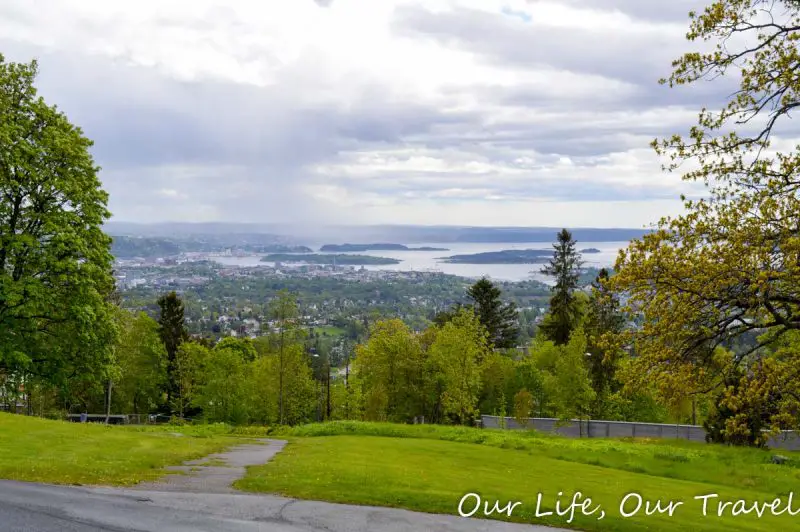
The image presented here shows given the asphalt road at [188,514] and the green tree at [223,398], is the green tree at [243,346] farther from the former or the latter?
the asphalt road at [188,514]

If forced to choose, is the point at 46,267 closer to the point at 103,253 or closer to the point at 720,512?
the point at 103,253

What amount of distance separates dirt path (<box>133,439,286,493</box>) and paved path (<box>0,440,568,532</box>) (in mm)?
102

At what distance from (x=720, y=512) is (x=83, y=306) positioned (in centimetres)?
2444

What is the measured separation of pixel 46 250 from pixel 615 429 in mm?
37241

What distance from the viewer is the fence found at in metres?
38.9

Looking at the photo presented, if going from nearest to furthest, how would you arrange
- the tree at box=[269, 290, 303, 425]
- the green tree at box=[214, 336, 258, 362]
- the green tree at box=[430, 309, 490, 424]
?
the green tree at box=[430, 309, 490, 424], the tree at box=[269, 290, 303, 425], the green tree at box=[214, 336, 258, 362]

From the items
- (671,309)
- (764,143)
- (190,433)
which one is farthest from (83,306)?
(764,143)

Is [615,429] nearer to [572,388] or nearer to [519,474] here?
[572,388]

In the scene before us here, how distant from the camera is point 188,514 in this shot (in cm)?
1234

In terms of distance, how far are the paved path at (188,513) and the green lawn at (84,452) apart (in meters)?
1.57

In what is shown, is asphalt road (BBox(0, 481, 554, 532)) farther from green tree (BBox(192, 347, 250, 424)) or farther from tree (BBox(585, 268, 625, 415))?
green tree (BBox(192, 347, 250, 424))

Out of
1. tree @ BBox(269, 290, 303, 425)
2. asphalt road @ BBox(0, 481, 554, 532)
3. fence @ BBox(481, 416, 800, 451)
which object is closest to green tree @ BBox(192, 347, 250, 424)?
tree @ BBox(269, 290, 303, 425)

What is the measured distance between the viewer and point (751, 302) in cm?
1021

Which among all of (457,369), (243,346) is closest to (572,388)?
(457,369)
